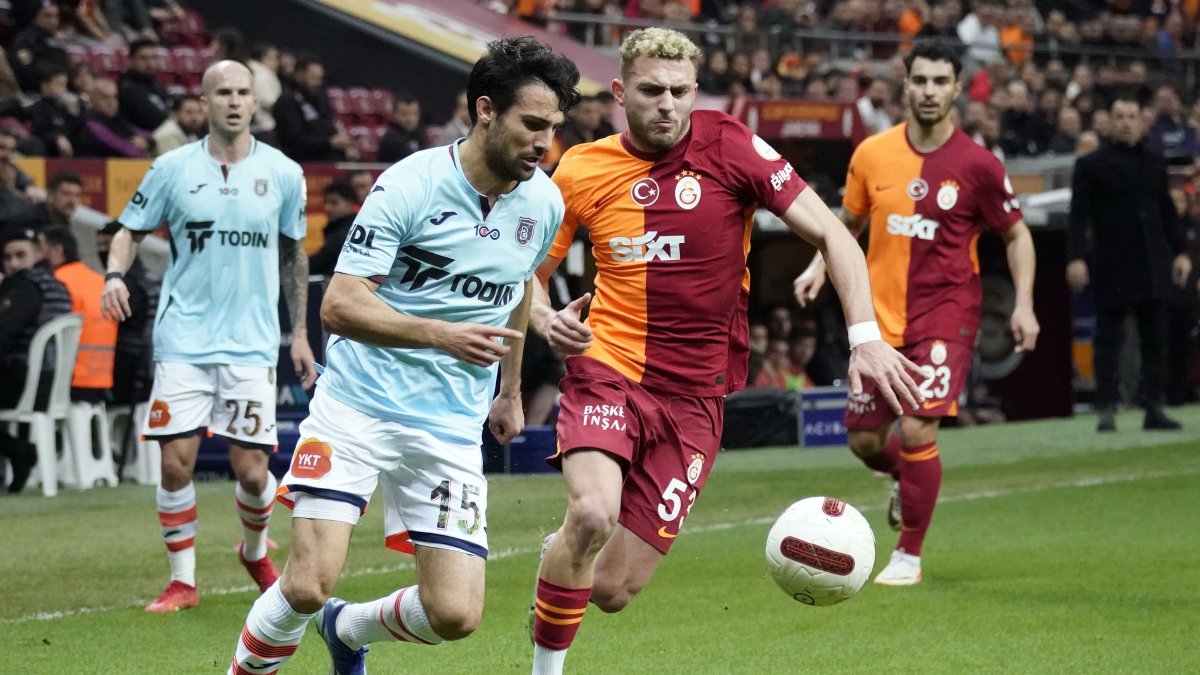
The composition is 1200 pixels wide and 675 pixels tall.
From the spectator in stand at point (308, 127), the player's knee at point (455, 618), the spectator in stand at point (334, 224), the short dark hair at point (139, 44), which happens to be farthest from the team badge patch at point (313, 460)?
the short dark hair at point (139, 44)

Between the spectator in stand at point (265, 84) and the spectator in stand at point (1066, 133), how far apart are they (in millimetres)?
10883

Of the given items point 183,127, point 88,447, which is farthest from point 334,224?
point 183,127

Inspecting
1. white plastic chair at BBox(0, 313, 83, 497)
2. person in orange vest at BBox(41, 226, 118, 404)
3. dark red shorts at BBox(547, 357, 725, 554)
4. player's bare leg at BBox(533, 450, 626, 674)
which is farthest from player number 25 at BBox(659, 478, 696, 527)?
person in orange vest at BBox(41, 226, 118, 404)

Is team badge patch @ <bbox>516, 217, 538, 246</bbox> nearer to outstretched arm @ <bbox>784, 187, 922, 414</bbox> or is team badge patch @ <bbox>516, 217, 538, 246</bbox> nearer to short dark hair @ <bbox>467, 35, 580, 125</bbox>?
short dark hair @ <bbox>467, 35, 580, 125</bbox>

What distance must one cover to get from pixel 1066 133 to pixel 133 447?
47.9ft

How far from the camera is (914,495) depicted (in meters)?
8.80

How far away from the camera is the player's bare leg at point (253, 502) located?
8.48 metres

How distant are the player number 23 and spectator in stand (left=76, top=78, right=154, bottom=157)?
9418 mm

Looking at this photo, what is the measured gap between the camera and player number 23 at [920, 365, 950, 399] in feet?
28.7

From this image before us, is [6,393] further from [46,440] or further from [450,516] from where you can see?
[450,516]

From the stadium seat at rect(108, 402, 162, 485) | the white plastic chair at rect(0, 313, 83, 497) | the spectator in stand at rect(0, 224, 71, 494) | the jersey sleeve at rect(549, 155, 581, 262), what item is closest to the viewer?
the jersey sleeve at rect(549, 155, 581, 262)

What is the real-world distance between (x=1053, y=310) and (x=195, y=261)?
1176 centimetres

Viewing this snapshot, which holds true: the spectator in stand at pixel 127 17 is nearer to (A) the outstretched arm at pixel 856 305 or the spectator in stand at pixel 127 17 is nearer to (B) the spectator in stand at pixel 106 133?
(B) the spectator in stand at pixel 106 133

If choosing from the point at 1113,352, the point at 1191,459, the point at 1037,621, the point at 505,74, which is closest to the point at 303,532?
the point at 505,74
